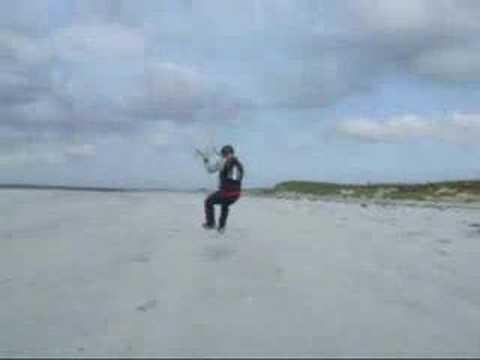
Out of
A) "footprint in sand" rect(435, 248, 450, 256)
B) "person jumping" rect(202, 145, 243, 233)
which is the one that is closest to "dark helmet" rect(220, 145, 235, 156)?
"person jumping" rect(202, 145, 243, 233)

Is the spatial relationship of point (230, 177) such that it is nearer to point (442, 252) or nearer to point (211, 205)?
point (211, 205)

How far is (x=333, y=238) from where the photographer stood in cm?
1877

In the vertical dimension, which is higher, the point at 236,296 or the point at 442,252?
the point at 236,296

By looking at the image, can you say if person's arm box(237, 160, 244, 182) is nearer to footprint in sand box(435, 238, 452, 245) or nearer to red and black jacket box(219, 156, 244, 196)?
red and black jacket box(219, 156, 244, 196)

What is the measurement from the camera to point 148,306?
8.95 m

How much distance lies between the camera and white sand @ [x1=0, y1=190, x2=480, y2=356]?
7.32m

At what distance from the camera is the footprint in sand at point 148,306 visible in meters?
8.76

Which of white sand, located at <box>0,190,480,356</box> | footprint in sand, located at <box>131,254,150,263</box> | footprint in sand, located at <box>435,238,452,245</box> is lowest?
footprint in sand, located at <box>435,238,452,245</box>

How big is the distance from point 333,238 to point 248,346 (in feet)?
38.9

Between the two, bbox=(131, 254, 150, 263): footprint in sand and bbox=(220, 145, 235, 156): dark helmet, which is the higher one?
bbox=(220, 145, 235, 156): dark helmet

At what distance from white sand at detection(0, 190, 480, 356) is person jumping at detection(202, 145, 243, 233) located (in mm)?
2329

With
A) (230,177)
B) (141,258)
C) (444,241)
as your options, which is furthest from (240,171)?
(141,258)

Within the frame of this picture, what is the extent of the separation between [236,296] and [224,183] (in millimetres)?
10890

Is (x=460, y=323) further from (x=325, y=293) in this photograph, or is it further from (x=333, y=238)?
(x=333, y=238)
